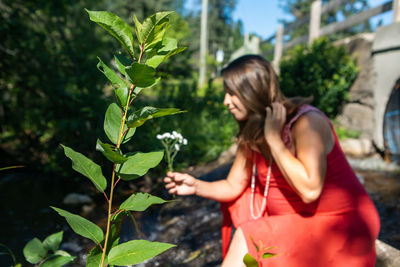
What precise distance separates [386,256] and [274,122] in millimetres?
975

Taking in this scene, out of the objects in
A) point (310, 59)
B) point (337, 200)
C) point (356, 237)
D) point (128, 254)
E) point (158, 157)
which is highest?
point (310, 59)

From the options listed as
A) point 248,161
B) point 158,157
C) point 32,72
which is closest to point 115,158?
point 158,157

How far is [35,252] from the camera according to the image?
754 mm

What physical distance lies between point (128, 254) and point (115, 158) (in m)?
0.14

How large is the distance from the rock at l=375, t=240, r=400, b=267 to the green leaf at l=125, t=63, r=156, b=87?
5.63ft

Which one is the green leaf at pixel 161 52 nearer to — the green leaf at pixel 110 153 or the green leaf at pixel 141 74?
the green leaf at pixel 141 74

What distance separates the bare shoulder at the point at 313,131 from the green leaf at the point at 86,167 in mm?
1227

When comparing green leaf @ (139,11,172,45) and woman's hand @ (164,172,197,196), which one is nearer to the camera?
green leaf @ (139,11,172,45)

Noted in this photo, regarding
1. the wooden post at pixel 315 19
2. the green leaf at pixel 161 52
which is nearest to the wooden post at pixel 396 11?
the wooden post at pixel 315 19

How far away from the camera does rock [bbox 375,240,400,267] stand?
160 centimetres

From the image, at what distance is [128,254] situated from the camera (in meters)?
0.45

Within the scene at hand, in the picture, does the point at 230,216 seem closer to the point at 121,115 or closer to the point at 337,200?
the point at 337,200

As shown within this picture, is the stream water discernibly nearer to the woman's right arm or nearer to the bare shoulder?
the woman's right arm

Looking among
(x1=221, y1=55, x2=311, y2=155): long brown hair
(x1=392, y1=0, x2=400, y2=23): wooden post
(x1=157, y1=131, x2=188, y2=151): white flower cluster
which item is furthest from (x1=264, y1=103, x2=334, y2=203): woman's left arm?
(x1=392, y1=0, x2=400, y2=23): wooden post
